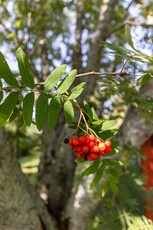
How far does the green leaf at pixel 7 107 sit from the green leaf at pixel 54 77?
113 mm

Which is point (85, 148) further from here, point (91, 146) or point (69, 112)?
point (69, 112)

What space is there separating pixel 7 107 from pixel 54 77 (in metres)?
0.19

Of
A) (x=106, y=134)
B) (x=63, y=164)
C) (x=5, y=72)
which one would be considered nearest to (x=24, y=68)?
(x=5, y=72)

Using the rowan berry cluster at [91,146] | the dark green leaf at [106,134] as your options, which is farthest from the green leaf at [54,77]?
the dark green leaf at [106,134]

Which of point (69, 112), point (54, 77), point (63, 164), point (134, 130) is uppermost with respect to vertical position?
point (54, 77)

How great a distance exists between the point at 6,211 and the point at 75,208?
59cm

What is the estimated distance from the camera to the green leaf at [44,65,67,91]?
980 millimetres

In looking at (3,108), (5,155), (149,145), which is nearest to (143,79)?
(3,108)

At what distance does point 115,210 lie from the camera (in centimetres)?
226

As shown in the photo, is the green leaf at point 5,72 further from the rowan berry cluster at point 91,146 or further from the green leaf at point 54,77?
the rowan berry cluster at point 91,146

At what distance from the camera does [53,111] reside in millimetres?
1001

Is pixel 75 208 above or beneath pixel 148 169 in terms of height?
above

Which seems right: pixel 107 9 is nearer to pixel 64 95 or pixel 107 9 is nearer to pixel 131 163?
pixel 131 163

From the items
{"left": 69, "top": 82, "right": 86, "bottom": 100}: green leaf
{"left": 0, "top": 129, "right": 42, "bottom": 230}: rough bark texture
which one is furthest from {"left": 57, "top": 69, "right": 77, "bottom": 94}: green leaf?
{"left": 0, "top": 129, "right": 42, "bottom": 230}: rough bark texture
